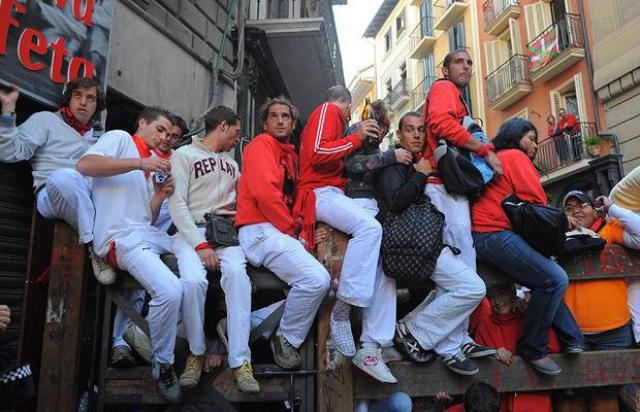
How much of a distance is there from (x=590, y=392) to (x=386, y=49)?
122ft

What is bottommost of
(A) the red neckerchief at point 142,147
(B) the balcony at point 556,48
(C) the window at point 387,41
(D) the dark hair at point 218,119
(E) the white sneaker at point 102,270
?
(E) the white sneaker at point 102,270

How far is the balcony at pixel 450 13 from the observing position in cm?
2606

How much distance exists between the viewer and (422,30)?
100ft

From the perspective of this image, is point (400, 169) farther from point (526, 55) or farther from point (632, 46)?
point (526, 55)

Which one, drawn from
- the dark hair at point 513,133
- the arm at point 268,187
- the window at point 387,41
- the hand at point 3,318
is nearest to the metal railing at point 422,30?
the window at point 387,41

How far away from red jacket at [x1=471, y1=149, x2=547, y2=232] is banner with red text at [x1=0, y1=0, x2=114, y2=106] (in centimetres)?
399

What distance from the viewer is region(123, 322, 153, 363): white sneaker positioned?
10.6 ft

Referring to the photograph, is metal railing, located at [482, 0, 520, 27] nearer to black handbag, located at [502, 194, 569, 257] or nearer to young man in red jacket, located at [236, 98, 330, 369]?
black handbag, located at [502, 194, 569, 257]

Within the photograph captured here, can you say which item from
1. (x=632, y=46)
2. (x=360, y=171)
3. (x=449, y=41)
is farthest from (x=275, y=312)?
(x=449, y=41)

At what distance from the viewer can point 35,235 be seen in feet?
11.7

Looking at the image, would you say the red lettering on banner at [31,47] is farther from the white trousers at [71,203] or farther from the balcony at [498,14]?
the balcony at [498,14]

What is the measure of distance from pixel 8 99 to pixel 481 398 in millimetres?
4112

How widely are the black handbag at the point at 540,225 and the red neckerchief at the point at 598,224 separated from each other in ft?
2.92

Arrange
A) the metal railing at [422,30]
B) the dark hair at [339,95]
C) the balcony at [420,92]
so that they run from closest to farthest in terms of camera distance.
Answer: the dark hair at [339,95], the metal railing at [422,30], the balcony at [420,92]
